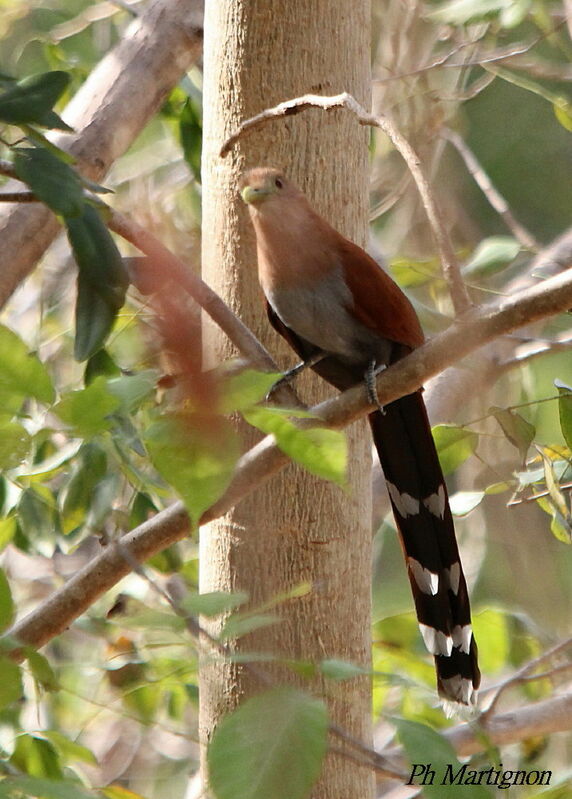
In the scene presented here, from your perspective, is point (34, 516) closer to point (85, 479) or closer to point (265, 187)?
point (85, 479)

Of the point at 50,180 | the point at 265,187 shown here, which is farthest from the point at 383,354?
the point at 50,180

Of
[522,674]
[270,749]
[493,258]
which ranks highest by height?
[493,258]

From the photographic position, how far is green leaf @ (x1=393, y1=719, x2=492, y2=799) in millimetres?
573

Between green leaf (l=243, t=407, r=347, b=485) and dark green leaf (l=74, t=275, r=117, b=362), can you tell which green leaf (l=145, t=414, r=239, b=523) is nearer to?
green leaf (l=243, t=407, r=347, b=485)

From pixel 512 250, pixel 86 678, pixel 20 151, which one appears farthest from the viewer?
pixel 86 678

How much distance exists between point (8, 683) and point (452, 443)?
2.68 feet

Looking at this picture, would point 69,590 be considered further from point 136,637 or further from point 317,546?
point 136,637

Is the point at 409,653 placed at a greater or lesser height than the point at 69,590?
greater

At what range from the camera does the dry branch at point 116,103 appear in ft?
4.37

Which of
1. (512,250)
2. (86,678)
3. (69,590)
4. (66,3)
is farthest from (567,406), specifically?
(66,3)

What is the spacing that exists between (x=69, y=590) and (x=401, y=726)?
56 cm

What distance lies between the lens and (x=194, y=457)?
0.59m

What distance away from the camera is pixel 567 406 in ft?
3.76

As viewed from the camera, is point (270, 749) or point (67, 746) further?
point (67, 746)
